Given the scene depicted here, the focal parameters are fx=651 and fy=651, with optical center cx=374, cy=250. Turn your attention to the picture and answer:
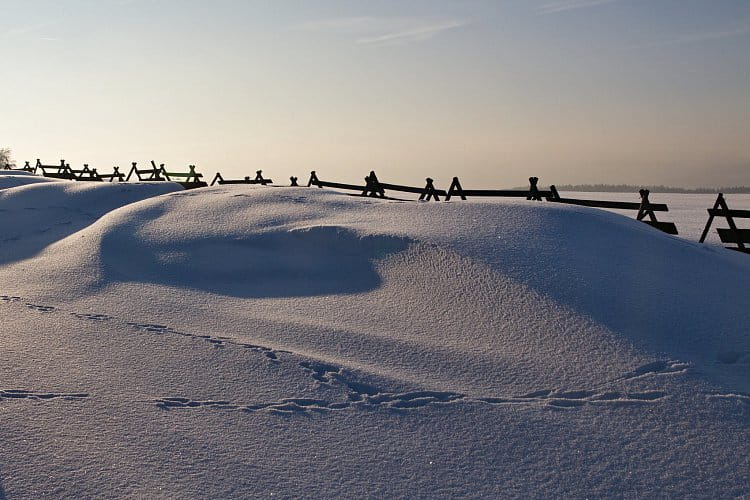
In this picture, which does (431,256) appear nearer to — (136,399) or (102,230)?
(136,399)

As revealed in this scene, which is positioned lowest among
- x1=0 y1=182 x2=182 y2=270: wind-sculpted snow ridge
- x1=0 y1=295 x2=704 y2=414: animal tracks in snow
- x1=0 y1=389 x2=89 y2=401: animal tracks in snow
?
x1=0 y1=389 x2=89 y2=401: animal tracks in snow

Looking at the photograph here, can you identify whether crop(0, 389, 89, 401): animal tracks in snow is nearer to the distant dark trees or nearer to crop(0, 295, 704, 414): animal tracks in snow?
crop(0, 295, 704, 414): animal tracks in snow

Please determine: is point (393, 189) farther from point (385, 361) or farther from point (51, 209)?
point (385, 361)

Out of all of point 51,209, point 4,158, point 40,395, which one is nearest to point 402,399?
point 40,395

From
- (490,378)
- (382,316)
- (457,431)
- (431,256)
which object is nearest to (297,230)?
(431,256)

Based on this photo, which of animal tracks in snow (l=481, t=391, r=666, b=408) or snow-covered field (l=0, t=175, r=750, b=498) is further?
animal tracks in snow (l=481, t=391, r=666, b=408)

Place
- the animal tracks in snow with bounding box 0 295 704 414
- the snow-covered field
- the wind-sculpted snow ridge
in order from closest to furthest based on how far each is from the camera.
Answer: the snow-covered field → the animal tracks in snow with bounding box 0 295 704 414 → the wind-sculpted snow ridge

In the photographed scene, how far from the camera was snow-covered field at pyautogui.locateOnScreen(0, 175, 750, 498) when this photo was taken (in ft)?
12.0

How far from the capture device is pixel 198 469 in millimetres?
3643

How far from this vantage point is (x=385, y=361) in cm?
529

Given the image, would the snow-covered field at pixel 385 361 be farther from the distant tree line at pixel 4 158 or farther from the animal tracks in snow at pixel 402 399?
the distant tree line at pixel 4 158

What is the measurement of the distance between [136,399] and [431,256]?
383 centimetres

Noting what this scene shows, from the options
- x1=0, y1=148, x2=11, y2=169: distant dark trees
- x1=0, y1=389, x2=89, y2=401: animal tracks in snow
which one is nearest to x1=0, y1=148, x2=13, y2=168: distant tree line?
x1=0, y1=148, x2=11, y2=169: distant dark trees

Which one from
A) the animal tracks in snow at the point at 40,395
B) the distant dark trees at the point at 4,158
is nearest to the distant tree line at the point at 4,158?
the distant dark trees at the point at 4,158
